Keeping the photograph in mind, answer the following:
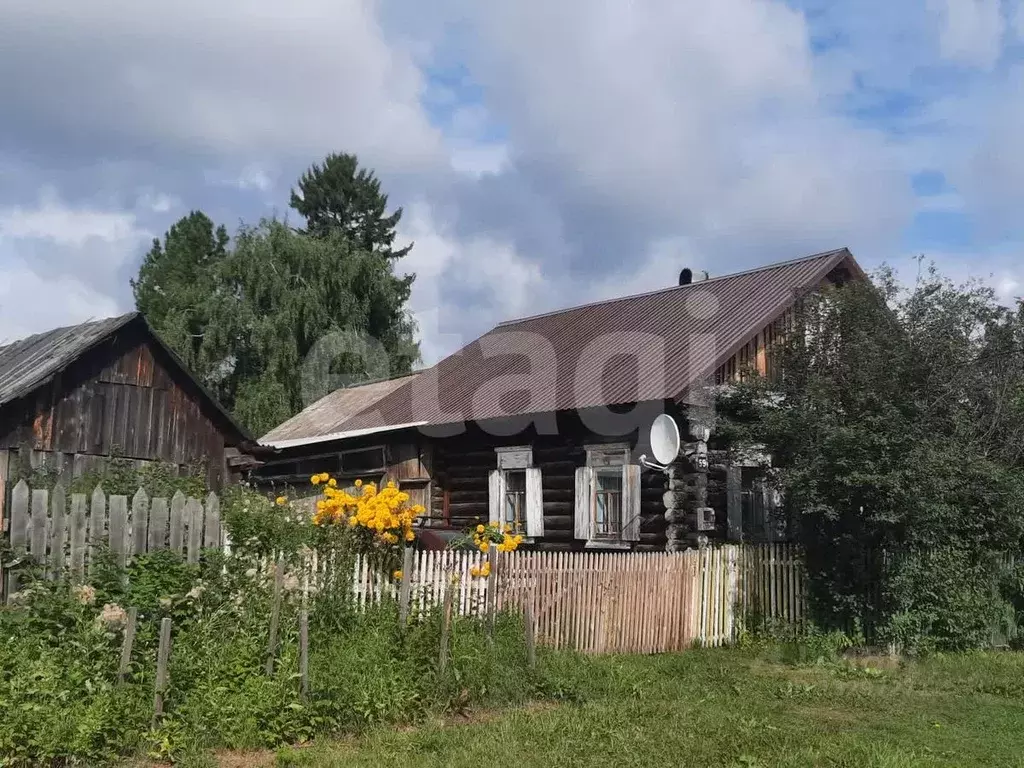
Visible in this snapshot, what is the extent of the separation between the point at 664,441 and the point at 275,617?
8180 mm

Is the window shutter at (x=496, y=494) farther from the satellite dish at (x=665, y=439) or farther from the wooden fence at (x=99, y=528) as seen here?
the wooden fence at (x=99, y=528)

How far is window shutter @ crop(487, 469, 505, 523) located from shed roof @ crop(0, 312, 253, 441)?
14.8ft

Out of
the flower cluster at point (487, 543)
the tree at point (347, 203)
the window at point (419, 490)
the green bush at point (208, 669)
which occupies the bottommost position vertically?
the green bush at point (208, 669)

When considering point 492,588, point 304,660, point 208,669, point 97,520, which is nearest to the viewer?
point 208,669

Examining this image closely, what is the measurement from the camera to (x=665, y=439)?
49.0ft

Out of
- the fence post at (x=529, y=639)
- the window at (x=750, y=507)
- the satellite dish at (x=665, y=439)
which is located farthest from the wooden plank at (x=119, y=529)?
the window at (x=750, y=507)

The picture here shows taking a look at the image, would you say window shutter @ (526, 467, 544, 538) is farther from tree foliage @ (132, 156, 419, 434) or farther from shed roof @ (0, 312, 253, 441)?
tree foliage @ (132, 156, 419, 434)

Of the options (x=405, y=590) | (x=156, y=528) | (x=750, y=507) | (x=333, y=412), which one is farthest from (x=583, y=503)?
(x=333, y=412)

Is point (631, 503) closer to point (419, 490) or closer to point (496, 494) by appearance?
point (496, 494)

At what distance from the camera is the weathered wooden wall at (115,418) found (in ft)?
50.7

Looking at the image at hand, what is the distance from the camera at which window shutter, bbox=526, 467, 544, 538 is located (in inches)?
686

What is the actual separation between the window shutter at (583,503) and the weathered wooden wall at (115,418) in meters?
6.43

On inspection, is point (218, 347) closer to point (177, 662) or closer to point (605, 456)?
point (605, 456)

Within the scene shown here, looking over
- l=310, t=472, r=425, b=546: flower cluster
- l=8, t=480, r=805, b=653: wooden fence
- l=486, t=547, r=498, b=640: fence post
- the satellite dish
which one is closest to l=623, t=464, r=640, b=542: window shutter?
the satellite dish
